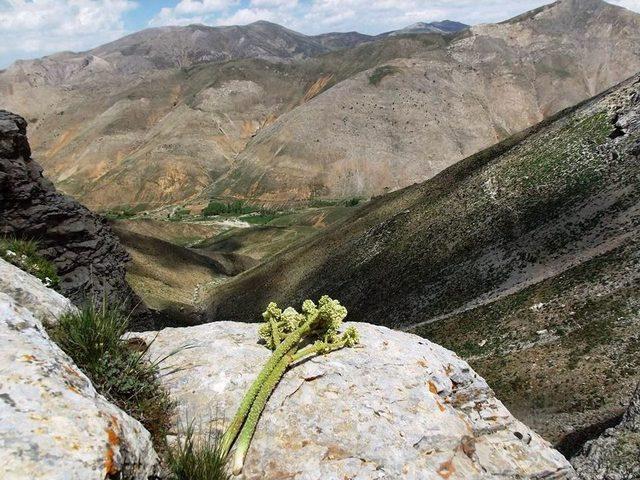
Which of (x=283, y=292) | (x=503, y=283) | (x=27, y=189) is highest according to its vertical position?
(x=27, y=189)

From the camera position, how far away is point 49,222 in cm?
2158

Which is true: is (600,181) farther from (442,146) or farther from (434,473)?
(442,146)

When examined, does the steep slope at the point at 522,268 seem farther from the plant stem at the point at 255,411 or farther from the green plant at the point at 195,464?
the green plant at the point at 195,464

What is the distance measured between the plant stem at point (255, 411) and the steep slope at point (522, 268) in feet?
62.6

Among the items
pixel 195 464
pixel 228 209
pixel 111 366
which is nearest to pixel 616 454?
pixel 195 464

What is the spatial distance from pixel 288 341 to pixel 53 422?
3.72 meters

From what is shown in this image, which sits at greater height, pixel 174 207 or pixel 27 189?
pixel 27 189

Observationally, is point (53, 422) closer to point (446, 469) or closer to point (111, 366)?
point (111, 366)

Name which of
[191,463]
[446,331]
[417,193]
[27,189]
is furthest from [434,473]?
[417,193]

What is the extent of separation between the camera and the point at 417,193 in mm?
65500

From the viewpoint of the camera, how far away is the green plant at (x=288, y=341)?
6.44m

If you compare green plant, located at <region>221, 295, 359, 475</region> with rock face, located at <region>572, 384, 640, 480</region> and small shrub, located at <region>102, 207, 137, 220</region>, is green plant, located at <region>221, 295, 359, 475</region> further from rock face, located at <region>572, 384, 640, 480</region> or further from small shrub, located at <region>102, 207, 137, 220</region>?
small shrub, located at <region>102, 207, 137, 220</region>

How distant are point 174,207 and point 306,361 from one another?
7094 inches

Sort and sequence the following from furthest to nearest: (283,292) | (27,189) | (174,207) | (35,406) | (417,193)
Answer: (174,207)
(417,193)
(283,292)
(27,189)
(35,406)
